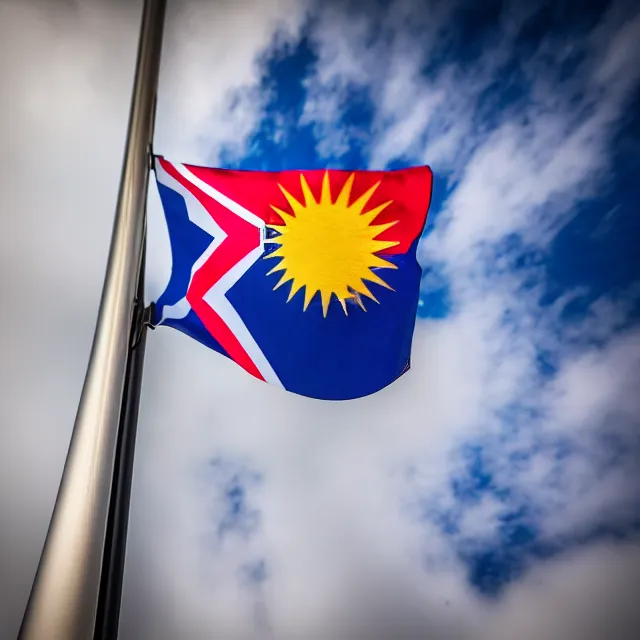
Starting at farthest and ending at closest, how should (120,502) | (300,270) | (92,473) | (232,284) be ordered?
(300,270) < (232,284) < (120,502) < (92,473)

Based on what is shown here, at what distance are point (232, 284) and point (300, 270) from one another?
733 millimetres

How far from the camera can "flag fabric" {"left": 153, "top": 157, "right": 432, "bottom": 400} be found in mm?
4410

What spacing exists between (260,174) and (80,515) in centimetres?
351

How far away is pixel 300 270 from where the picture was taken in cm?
484

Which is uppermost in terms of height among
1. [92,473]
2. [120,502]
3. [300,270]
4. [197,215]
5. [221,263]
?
[197,215]

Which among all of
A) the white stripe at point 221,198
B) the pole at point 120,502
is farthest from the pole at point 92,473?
the white stripe at point 221,198

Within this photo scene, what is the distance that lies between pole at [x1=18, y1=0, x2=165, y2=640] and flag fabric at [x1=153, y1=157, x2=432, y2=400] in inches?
38.0

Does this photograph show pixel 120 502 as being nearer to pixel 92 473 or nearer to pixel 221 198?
pixel 92 473

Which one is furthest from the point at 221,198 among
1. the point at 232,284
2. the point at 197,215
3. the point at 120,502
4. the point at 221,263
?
the point at 120,502

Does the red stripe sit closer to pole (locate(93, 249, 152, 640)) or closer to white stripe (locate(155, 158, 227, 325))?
white stripe (locate(155, 158, 227, 325))

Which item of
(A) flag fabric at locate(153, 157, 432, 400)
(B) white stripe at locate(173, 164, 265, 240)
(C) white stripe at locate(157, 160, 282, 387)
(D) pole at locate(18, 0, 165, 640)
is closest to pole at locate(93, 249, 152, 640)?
(A) flag fabric at locate(153, 157, 432, 400)

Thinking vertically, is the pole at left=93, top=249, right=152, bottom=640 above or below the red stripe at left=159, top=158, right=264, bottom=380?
below

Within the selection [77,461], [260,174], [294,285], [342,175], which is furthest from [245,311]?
[77,461]

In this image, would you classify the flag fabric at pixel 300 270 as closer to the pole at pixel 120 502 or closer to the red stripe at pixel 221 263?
the red stripe at pixel 221 263
